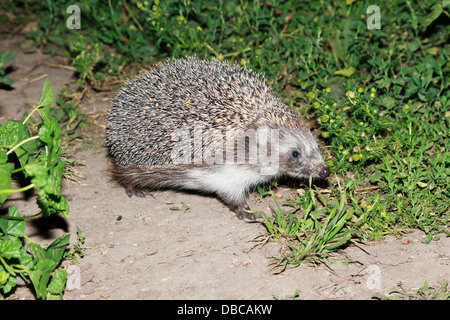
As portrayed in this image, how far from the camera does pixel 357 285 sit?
4355mm

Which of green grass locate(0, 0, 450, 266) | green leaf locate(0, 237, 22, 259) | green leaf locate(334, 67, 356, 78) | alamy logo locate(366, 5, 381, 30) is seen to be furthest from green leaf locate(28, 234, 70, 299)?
alamy logo locate(366, 5, 381, 30)

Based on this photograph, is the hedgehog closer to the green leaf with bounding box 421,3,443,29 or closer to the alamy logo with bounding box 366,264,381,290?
the alamy logo with bounding box 366,264,381,290

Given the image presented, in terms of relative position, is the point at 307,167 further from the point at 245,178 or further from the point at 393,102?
the point at 393,102

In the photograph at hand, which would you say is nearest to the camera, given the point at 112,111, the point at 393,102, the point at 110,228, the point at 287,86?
the point at 110,228

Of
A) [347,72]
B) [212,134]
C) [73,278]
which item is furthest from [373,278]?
[347,72]

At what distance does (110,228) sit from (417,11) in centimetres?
529

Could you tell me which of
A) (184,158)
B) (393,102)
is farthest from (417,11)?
(184,158)

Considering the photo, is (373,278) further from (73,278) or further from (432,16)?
A: (432,16)

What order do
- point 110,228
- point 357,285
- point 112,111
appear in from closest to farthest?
1. point 357,285
2. point 110,228
3. point 112,111

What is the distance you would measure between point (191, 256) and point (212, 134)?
4.18 ft

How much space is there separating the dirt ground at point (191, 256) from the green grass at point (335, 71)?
0.23 meters

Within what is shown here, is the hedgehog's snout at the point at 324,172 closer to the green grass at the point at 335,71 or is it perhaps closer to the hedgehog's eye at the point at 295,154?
the green grass at the point at 335,71

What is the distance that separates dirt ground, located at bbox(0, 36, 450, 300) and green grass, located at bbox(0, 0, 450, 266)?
226 mm

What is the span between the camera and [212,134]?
5.20 meters
